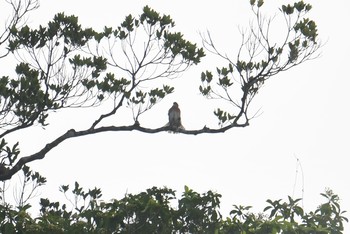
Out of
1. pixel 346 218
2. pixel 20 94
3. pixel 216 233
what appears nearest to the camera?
pixel 216 233

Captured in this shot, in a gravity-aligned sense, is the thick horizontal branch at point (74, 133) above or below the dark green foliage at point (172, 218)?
above

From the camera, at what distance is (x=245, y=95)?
13.0 metres

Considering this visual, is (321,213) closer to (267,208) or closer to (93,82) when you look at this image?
(267,208)

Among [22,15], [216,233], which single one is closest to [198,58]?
[22,15]

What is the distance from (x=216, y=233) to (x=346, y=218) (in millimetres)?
2042

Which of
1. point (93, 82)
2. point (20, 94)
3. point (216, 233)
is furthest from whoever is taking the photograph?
point (93, 82)

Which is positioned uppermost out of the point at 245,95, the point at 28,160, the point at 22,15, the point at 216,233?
the point at 22,15

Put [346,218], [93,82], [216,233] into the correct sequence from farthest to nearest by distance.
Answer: [93,82]
[346,218]
[216,233]

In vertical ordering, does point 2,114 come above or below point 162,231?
above

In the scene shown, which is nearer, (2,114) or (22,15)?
(2,114)

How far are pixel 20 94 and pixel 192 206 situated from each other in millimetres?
3285

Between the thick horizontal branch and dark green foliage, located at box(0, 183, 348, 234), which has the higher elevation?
the thick horizontal branch

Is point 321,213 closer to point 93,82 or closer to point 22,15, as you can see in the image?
point 93,82

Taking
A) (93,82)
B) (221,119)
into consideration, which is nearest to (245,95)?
(221,119)
